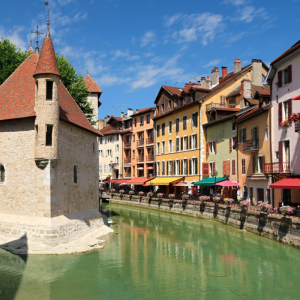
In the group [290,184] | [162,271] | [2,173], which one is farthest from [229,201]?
[2,173]

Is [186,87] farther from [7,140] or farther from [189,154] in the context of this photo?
[7,140]

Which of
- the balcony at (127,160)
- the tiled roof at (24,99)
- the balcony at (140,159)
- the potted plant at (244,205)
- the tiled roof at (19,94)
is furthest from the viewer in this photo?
the balcony at (127,160)

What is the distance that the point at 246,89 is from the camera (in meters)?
35.8

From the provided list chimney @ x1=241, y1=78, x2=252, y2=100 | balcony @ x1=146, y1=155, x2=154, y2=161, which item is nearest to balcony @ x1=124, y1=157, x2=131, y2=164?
balcony @ x1=146, y1=155, x2=154, y2=161

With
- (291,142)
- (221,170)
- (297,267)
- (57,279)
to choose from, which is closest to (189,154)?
(221,170)

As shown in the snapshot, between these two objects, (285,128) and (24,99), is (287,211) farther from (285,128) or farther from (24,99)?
(24,99)

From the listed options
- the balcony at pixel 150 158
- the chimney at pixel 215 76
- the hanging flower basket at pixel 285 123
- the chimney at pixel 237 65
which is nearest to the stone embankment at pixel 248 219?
the hanging flower basket at pixel 285 123

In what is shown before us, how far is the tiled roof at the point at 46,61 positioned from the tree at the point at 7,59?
8238mm

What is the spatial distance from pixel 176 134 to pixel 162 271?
99.7 ft

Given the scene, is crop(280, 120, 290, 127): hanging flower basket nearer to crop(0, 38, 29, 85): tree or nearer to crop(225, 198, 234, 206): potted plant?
crop(225, 198, 234, 206): potted plant

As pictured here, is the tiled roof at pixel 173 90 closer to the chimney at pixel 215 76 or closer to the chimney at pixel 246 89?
the chimney at pixel 215 76

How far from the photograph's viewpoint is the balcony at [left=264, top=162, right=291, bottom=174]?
2359 centimetres

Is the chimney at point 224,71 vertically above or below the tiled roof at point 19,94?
above

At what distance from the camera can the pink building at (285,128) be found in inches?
882
